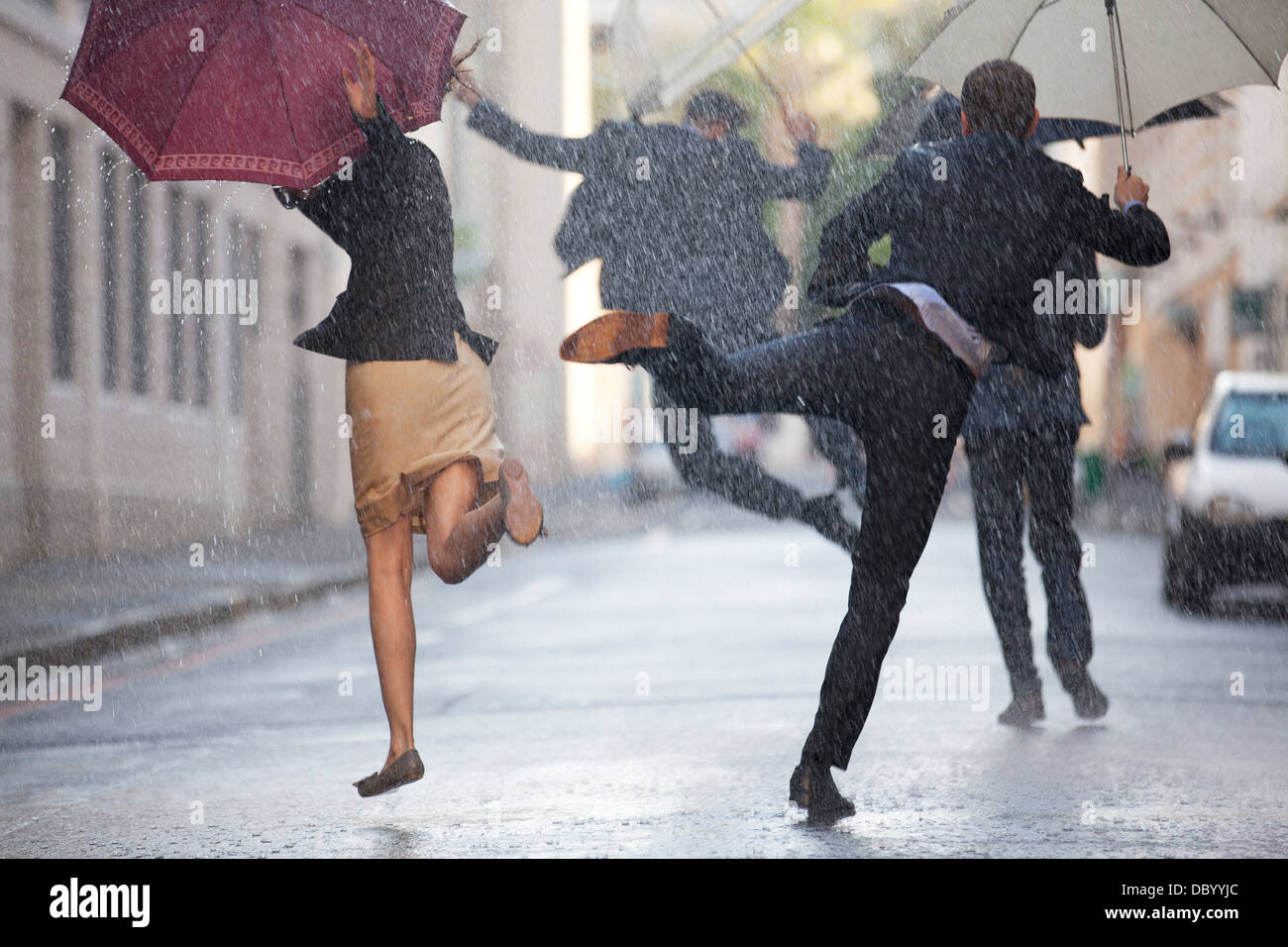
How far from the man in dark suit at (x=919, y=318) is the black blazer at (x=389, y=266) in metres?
0.89

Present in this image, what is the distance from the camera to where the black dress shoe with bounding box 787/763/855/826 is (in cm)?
479

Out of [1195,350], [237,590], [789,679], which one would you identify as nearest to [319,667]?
[789,679]

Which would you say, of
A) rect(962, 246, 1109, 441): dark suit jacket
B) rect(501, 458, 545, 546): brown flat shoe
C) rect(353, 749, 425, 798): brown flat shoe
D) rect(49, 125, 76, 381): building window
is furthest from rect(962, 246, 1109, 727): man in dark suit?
rect(49, 125, 76, 381): building window

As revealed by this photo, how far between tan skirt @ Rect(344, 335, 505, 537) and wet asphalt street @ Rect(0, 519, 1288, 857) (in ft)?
2.85

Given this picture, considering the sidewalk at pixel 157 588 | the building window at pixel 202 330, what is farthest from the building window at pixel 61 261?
the building window at pixel 202 330

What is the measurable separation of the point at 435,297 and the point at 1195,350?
38.4m

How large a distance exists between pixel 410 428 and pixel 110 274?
14.6 metres

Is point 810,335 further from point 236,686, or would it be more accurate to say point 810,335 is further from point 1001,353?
point 236,686

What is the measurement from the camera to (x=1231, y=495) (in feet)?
38.5

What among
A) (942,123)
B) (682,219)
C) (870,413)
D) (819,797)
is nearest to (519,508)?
(870,413)

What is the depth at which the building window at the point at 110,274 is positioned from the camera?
18.5 meters

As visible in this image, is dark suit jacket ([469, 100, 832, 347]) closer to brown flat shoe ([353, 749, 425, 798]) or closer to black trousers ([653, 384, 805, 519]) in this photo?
black trousers ([653, 384, 805, 519])

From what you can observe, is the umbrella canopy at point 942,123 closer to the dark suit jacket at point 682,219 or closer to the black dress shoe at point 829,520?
the dark suit jacket at point 682,219
